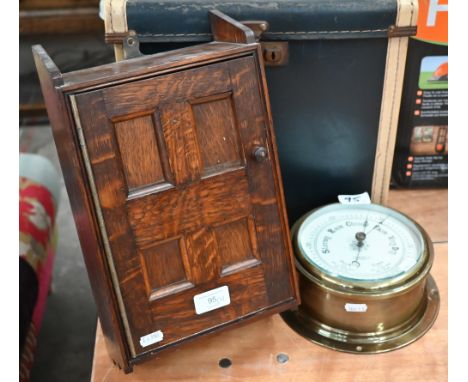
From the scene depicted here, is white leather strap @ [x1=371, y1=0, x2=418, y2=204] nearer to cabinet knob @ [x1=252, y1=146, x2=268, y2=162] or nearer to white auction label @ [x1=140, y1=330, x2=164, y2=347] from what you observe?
cabinet knob @ [x1=252, y1=146, x2=268, y2=162]

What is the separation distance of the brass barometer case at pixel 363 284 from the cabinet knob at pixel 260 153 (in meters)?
0.28

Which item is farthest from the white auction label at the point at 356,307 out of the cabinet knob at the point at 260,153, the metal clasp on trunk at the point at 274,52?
the metal clasp on trunk at the point at 274,52

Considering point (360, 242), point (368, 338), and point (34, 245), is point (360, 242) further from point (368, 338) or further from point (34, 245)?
point (34, 245)

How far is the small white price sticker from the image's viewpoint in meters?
1.41

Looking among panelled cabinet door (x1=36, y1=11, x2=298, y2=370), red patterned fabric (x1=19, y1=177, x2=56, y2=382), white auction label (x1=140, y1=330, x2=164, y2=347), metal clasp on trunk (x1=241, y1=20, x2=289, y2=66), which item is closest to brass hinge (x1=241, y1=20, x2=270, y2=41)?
metal clasp on trunk (x1=241, y1=20, x2=289, y2=66)

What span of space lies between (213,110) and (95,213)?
0.28 m

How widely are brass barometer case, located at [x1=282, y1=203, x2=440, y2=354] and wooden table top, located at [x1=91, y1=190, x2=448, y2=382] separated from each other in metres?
0.02

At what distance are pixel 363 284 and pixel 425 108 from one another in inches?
24.2

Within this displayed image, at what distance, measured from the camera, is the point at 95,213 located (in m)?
1.01

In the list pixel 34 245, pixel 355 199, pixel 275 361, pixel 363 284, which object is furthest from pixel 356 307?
pixel 34 245

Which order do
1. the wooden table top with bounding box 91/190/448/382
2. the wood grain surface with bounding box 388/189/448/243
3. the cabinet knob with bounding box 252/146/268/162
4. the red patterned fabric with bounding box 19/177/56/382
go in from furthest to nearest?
the red patterned fabric with bounding box 19/177/56/382 → the wood grain surface with bounding box 388/189/448/243 → the wooden table top with bounding box 91/190/448/382 → the cabinet knob with bounding box 252/146/268/162

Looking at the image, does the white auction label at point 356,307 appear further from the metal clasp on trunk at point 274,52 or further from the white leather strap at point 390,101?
the metal clasp on trunk at point 274,52

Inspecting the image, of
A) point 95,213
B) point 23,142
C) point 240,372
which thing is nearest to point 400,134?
point 240,372

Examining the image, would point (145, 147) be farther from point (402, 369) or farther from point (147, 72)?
point (402, 369)
